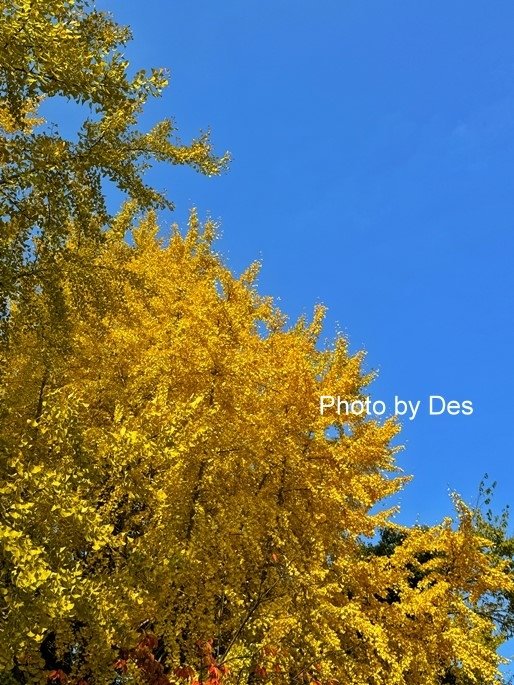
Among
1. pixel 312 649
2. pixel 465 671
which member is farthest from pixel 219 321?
pixel 465 671

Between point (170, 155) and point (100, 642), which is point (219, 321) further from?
point (100, 642)

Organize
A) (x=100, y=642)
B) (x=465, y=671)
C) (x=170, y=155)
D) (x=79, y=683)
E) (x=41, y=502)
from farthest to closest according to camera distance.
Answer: (x=465, y=671)
(x=170, y=155)
(x=79, y=683)
(x=100, y=642)
(x=41, y=502)

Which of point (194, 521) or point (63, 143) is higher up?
point (63, 143)

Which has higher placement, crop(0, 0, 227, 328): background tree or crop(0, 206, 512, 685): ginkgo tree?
crop(0, 0, 227, 328): background tree

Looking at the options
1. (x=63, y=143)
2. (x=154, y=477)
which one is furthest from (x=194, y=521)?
(x=63, y=143)

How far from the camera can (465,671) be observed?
8.48 m

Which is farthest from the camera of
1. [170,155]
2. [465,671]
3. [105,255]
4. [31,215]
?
[105,255]

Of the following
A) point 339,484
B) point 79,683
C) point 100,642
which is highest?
point 339,484

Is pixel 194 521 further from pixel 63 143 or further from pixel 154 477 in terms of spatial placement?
pixel 63 143

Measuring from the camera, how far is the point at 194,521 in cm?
602

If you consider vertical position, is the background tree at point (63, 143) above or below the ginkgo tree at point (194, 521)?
above

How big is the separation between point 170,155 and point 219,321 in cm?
247

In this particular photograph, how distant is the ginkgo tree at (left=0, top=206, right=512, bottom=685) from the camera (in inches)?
168

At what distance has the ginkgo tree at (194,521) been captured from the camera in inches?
168
